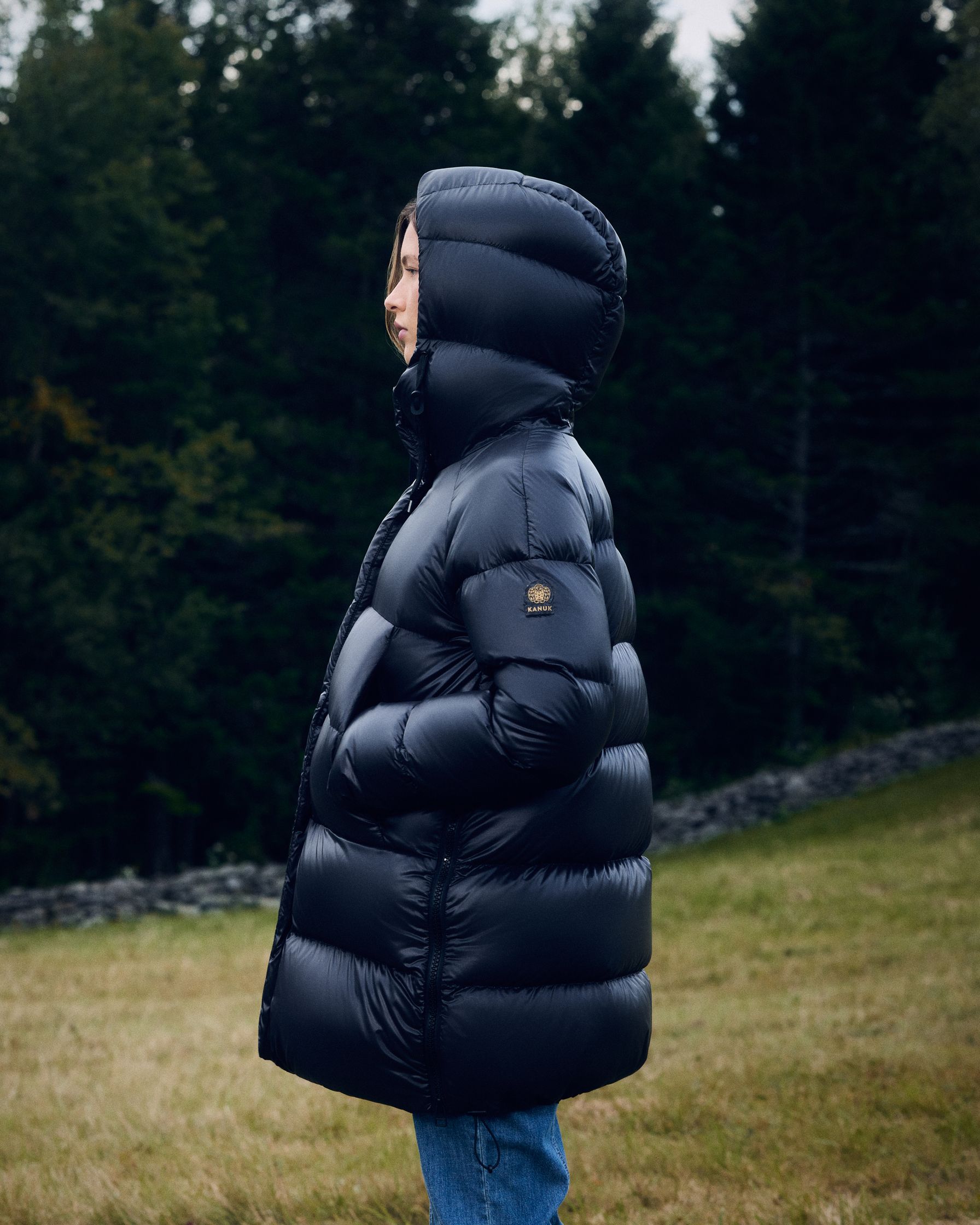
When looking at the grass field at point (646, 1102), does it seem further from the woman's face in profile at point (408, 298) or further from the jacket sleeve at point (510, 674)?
the woman's face in profile at point (408, 298)

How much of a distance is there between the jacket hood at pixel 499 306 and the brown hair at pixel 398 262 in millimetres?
182

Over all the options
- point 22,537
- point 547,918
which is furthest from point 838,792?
point 547,918

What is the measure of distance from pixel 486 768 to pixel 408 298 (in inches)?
39.2

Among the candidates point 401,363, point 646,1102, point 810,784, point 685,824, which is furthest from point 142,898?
point 401,363

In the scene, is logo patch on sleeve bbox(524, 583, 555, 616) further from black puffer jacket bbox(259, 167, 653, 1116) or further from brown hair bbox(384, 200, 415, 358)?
brown hair bbox(384, 200, 415, 358)

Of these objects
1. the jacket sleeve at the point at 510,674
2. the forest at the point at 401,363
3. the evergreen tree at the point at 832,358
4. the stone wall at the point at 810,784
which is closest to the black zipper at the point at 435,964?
the jacket sleeve at the point at 510,674

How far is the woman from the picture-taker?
6.71 feet

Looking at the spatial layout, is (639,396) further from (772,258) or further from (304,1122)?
(304,1122)

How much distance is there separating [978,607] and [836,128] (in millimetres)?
10566

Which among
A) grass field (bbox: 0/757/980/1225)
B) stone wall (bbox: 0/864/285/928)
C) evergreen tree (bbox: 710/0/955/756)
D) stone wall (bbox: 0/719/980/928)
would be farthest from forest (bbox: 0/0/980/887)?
grass field (bbox: 0/757/980/1225)

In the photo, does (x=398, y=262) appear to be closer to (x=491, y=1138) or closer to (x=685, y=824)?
(x=491, y=1138)

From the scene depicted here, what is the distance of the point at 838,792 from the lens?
1852 centimetres

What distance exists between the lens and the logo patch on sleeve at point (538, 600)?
2.01m

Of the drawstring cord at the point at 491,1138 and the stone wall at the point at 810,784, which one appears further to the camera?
the stone wall at the point at 810,784
